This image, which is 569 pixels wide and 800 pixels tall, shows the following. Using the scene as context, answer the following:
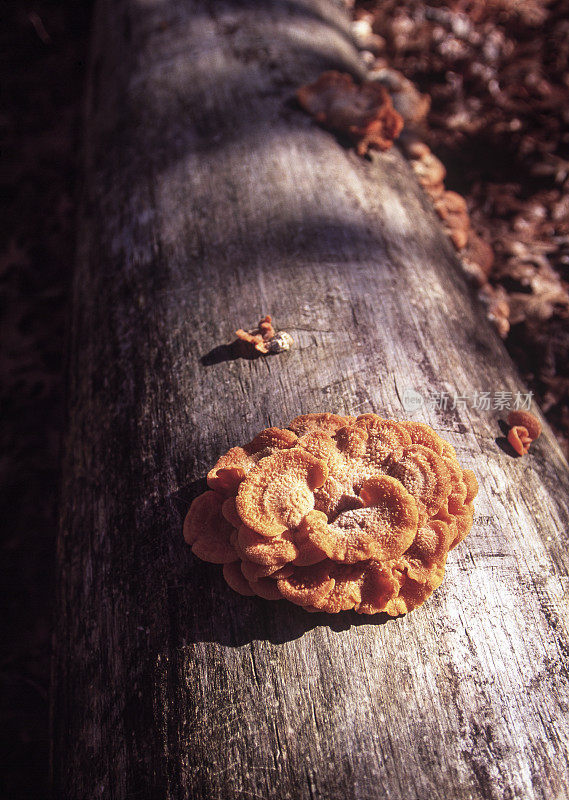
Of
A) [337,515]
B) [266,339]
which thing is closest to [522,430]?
[337,515]

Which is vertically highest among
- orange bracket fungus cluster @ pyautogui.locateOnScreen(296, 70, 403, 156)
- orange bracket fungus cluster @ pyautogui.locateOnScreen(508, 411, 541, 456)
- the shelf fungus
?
orange bracket fungus cluster @ pyautogui.locateOnScreen(296, 70, 403, 156)

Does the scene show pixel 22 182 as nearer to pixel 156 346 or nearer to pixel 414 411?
pixel 156 346

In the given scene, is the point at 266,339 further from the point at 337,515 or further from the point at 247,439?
the point at 337,515

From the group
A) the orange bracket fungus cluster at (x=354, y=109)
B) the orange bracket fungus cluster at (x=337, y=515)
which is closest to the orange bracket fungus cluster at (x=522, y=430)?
the orange bracket fungus cluster at (x=337, y=515)

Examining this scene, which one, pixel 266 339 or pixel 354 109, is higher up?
pixel 354 109

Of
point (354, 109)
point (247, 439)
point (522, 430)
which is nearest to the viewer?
point (247, 439)

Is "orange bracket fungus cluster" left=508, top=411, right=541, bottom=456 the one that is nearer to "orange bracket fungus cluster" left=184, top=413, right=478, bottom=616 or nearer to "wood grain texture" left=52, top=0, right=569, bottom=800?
"wood grain texture" left=52, top=0, right=569, bottom=800

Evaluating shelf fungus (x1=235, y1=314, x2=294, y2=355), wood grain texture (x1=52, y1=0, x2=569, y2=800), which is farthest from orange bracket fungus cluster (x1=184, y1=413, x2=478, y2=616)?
shelf fungus (x1=235, y1=314, x2=294, y2=355)
